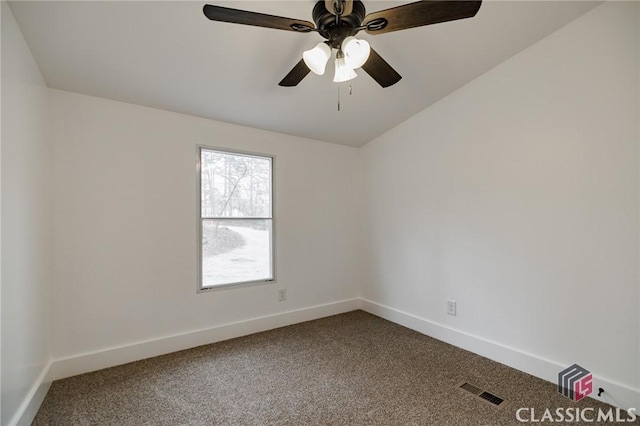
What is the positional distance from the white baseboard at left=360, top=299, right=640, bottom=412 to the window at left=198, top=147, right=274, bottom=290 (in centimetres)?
154

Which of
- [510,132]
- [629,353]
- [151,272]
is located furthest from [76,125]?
[629,353]

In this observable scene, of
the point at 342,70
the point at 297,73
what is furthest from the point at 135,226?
the point at 342,70

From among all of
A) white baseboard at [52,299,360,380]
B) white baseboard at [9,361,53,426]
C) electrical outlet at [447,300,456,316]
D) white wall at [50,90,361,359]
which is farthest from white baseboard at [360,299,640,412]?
white baseboard at [9,361,53,426]

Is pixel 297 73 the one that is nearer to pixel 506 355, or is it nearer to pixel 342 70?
pixel 342 70

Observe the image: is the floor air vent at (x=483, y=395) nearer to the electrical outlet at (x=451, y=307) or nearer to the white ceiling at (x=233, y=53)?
the electrical outlet at (x=451, y=307)

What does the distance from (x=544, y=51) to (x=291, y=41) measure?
73.6 inches

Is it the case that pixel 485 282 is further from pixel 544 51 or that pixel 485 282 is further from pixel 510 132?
pixel 544 51

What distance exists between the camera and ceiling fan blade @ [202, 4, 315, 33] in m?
1.44

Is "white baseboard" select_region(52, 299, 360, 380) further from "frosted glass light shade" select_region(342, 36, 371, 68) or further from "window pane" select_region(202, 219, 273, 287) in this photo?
"frosted glass light shade" select_region(342, 36, 371, 68)

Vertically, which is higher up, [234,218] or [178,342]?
[234,218]

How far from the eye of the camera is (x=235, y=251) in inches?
128

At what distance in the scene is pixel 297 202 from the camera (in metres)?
3.63

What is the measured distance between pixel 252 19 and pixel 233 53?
2.54ft

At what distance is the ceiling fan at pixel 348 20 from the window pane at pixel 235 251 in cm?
188
